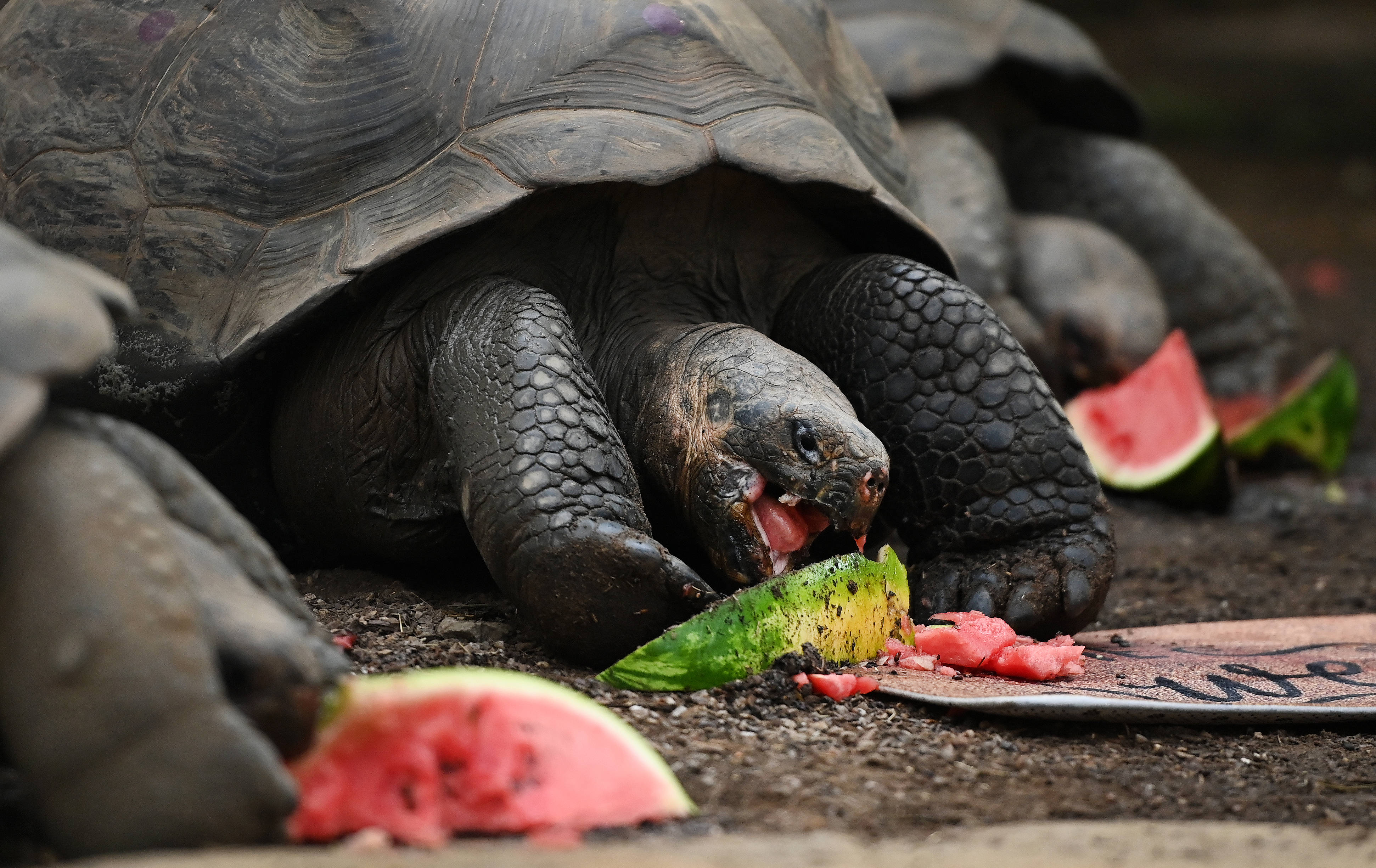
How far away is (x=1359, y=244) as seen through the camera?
1072 cm

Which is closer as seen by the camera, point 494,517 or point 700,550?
point 494,517

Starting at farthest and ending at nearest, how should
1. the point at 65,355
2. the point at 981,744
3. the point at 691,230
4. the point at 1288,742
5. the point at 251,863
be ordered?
the point at 691,230 < the point at 1288,742 < the point at 981,744 < the point at 65,355 < the point at 251,863

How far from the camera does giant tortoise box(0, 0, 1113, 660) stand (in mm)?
2863

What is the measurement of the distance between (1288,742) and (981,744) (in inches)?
26.4

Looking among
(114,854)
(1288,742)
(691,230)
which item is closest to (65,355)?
(114,854)

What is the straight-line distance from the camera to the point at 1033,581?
3.13m

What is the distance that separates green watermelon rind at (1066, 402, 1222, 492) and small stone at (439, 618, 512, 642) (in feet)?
9.48

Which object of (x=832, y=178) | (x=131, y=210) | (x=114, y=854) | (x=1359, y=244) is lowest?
(x=114, y=854)

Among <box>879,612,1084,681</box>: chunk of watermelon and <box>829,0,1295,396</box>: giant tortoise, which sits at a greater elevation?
<box>829,0,1295,396</box>: giant tortoise

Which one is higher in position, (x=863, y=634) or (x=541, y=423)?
(x=541, y=423)

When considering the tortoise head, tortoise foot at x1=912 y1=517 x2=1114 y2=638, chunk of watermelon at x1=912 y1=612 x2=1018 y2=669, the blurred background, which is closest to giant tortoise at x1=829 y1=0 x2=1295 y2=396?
the blurred background

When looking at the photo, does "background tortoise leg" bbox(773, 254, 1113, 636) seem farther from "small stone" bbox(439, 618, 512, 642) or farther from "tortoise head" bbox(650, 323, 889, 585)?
"small stone" bbox(439, 618, 512, 642)

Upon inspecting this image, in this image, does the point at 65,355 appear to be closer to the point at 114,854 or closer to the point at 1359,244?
the point at 114,854

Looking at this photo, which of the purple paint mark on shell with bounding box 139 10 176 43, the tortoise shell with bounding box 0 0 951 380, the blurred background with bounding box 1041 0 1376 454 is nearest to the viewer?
the tortoise shell with bounding box 0 0 951 380
